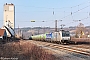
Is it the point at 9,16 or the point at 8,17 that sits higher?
the point at 9,16

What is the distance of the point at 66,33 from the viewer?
42.6 meters

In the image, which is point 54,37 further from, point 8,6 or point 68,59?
point 8,6

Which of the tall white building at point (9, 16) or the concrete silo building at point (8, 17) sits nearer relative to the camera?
the concrete silo building at point (8, 17)

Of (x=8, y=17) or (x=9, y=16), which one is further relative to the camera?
(x=9, y=16)

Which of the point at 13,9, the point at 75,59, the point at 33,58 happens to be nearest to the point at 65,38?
the point at 75,59

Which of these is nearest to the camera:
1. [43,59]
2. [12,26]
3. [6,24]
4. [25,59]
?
[43,59]

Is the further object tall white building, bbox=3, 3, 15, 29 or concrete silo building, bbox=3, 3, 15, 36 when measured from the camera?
tall white building, bbox=3, 3, 15, 29

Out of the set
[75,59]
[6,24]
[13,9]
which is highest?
[13,9]

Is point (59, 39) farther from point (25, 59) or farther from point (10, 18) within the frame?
point (10, 18)

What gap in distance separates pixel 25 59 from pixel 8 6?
70.5 metres

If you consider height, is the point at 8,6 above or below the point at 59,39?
above

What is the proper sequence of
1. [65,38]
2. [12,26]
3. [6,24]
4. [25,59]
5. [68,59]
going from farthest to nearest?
[12,26]
[6,24]
[65,38]
[68,59]
[25,59]

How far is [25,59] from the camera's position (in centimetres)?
1222

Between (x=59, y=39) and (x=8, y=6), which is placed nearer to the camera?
(x=59, y=39)
